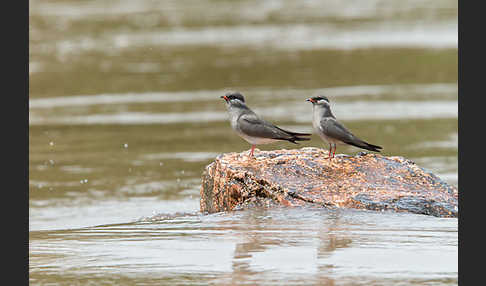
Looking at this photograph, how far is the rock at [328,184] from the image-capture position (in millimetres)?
8711

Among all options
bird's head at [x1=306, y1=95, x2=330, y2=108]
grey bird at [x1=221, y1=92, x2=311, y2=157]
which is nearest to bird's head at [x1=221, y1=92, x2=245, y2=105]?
grey bird at [x1=221, y1=92, x2=311, y2=157]

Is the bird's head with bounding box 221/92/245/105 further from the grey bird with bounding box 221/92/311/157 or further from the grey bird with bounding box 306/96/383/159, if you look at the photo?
the grey bird with bounding box 306/96/383/159

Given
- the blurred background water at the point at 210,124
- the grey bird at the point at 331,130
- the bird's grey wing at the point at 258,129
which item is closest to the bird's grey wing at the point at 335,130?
the grey bird at the point at 331,130

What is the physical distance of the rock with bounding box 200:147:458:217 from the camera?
8.71 metres

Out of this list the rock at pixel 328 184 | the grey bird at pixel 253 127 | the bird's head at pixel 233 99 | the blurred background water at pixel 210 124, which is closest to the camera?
the blurred background water at pixel 210 124

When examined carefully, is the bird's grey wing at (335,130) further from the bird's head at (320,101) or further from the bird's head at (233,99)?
the bird's head at (233,99)

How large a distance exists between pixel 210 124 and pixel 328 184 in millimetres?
8267

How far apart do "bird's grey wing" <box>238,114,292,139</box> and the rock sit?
1.18ft

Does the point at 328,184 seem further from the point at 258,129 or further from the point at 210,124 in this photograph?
the point at 210,124

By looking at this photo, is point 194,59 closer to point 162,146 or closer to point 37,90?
point 37,90

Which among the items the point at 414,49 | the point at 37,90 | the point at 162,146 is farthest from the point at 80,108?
the point at 414,49

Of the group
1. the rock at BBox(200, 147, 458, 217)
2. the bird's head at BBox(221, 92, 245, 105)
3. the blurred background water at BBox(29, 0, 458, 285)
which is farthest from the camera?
the bird's head at BBox(221, 92, 245, 105)

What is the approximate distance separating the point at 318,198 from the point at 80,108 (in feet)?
37.5

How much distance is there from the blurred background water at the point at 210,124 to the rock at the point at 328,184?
259 mm
